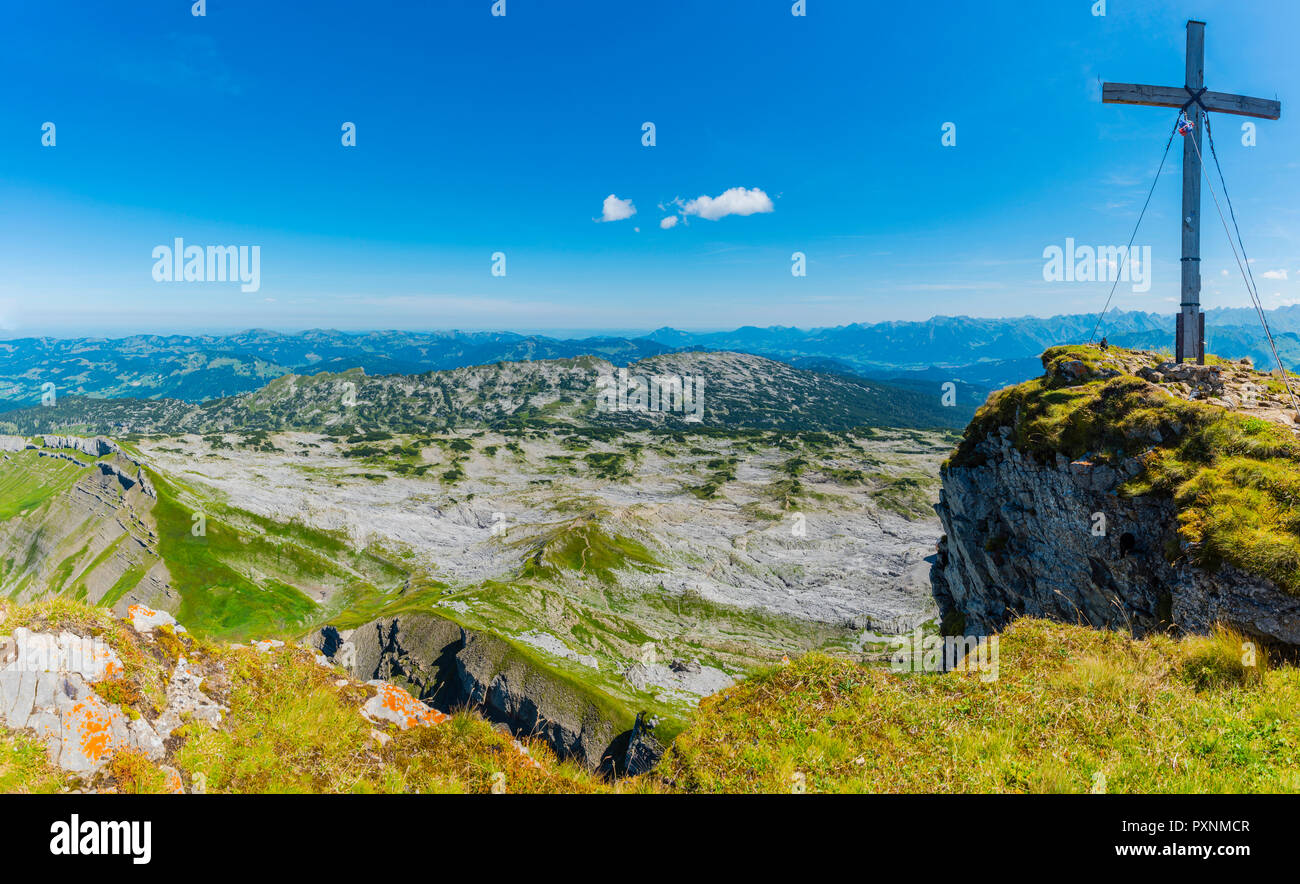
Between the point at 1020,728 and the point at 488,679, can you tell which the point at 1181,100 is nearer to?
the point at 1020,728

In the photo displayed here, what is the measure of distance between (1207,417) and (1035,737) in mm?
26910

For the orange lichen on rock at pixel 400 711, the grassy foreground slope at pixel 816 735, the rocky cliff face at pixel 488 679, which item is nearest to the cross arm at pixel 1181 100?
the grassy foreground slope at pixel 816 735

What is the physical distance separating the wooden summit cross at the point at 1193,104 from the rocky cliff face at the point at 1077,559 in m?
11.4

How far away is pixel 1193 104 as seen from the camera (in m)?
24.9

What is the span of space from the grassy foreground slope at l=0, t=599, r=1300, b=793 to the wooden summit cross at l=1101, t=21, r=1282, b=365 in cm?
2351

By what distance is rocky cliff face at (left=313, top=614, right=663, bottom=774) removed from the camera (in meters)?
59.1

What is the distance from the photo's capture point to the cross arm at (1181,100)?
24.8 metres

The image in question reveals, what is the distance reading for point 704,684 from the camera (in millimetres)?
82438

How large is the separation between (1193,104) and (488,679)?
75668 mm

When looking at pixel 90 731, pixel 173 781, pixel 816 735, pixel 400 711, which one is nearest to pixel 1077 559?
pixel 816 735

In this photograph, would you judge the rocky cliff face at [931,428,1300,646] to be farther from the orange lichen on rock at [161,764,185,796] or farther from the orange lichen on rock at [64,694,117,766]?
the orange lichen on rock at [64,694,117,766]

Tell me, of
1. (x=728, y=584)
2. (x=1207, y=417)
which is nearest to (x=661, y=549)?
(x=728, y=584)
